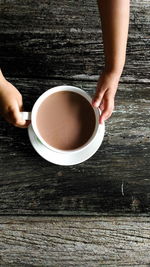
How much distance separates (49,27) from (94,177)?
37cm

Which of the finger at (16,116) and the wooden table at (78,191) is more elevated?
the finger at (16,116)

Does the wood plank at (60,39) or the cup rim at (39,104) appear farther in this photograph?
the wood plank at (60,39)

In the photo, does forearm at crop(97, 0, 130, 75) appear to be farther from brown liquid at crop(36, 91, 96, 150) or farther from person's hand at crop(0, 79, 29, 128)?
person's hand at crop(0, 79, 29, 128)

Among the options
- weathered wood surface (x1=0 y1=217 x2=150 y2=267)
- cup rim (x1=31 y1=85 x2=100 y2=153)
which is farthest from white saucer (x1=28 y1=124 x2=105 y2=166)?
weathered wood surface (x1=0 y1=217 x2=150 y2=267)

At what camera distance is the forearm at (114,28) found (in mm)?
735

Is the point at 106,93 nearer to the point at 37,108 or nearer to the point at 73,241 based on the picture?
the point at 37,108

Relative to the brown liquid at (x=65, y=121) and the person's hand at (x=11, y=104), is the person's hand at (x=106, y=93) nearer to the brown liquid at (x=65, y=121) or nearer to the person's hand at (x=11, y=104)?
the brown liquid at (x=65, y=121)

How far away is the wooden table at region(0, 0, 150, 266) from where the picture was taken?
0.88 m

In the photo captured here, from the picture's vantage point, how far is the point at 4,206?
0.88 m

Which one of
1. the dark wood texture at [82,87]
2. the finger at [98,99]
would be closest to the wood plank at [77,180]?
the dark wood texture at [82,87]

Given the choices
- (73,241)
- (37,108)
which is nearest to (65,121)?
(37,108)

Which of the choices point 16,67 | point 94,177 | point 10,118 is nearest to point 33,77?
point 16,67

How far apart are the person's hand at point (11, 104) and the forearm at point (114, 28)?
0.20m

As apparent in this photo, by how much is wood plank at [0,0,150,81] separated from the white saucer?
0.51 feet
